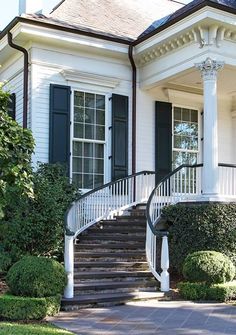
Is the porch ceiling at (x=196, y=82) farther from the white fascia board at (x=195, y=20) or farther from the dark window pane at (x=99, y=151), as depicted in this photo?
the dark window pane at (x=99, y=151)

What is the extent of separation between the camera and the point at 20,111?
39.6 ft

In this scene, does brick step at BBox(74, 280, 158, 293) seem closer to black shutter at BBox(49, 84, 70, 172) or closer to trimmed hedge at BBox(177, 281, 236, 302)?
trimmed hedge at BBox(177, 281, 236, 302)

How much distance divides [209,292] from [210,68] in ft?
15.8

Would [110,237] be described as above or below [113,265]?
above

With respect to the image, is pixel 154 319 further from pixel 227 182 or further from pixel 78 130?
pixel 78 130

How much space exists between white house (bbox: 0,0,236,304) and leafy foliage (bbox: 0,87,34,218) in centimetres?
216

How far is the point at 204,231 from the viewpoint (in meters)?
9.95

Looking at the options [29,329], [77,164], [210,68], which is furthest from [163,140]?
[29,329]

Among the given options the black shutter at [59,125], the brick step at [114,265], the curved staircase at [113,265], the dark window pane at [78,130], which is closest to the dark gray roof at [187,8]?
the black shutter at [59,125]

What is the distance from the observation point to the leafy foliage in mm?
7586

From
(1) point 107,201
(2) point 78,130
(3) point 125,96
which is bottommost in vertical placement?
(1) point 107,201

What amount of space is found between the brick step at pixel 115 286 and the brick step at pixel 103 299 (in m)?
0.17

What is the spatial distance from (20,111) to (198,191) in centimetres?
482

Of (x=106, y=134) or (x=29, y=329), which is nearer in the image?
(x=29, y=329)
